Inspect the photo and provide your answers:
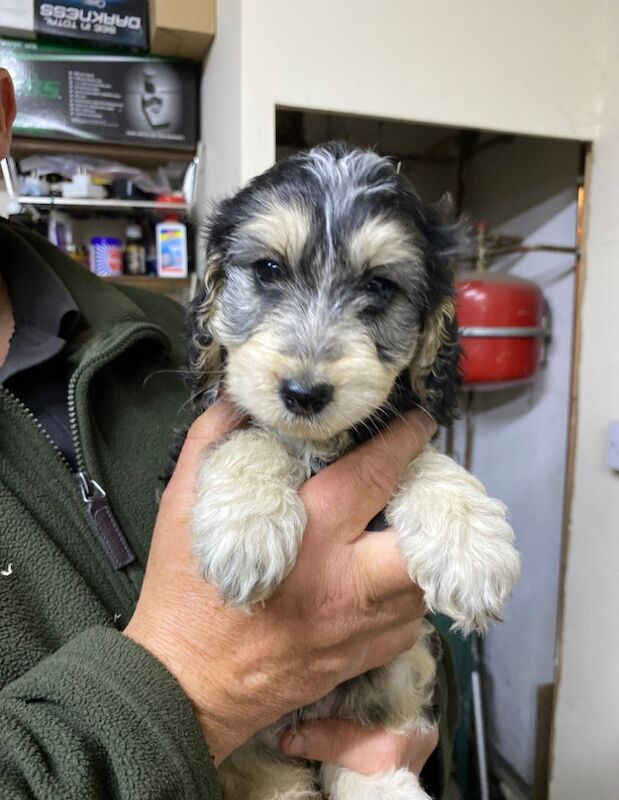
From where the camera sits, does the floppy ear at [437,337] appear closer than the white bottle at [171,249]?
Yes

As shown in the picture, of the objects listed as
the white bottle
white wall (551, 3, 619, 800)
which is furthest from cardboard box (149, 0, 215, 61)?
white wall (551, 3, 619, 800)

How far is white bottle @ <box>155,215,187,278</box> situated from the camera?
3289mm

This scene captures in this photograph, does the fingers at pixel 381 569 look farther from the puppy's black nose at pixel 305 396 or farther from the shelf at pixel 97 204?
the shelf at pixel 97 204

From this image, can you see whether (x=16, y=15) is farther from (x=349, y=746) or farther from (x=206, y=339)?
(x=349, y=746)

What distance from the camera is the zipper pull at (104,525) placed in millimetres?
1418

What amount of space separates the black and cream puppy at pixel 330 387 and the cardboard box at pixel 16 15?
2.17 meters

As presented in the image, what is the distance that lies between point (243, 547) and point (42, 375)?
72cm


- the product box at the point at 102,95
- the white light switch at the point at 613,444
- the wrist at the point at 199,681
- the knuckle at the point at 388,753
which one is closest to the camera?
the wrist at the point at 199,681

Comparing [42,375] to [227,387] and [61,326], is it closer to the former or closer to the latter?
[61,326]

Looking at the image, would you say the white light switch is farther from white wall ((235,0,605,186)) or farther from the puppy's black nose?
the puppy's black nose

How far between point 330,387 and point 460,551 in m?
0.41

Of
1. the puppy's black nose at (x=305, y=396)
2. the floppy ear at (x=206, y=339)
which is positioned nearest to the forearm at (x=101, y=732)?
the puppy's black nose at (x=305, y=396)

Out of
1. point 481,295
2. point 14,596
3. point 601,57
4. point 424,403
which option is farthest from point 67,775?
point 601,57

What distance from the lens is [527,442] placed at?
3623 millimetres
